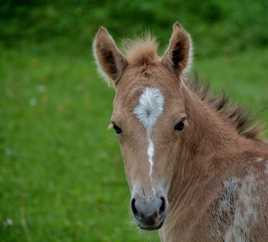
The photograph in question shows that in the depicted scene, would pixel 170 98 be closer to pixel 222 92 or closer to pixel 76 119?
pixel 222 92

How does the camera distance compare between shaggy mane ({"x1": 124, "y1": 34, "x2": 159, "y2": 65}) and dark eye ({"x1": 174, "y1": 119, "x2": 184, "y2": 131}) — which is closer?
dark eye ({"x1": 174, "y1": 119, "x2": 184, "y2": 131})

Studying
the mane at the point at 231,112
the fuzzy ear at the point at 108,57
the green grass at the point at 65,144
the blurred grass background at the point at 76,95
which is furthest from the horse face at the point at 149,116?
the green grass at the point at 65,144

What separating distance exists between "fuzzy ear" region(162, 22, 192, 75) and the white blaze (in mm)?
425

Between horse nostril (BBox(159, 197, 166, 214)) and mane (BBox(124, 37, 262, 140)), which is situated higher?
mane (BBox(124, 37, 262, 140))

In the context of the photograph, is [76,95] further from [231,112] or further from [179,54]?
[179,54]

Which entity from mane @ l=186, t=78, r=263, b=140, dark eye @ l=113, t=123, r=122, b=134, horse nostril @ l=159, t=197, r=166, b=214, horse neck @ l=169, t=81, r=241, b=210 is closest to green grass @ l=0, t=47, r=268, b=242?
mane @ l=186, t=78, r=263, b=140

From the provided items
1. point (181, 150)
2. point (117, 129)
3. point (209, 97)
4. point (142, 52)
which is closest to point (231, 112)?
point (209, 97)

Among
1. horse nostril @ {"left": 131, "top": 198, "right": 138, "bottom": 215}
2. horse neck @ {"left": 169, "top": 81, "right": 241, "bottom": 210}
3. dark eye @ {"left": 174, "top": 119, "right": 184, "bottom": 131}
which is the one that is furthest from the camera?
horse neck @ {"left": 169, "top": 81, "right": 241, "bottom": 210}

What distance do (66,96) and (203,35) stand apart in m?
4.57

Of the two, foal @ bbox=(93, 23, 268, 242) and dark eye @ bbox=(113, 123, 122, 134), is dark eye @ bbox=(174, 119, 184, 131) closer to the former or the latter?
foal @ bbox=(93, 23, 268, 242)

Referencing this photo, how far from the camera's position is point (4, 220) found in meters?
8.44

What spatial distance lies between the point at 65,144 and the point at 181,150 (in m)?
6.27

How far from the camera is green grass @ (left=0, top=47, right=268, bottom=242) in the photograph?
339 inches

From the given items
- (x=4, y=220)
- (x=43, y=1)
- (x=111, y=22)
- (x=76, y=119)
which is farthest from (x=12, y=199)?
(x=43, y=1)
